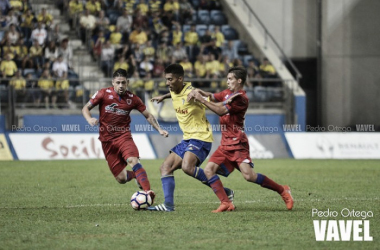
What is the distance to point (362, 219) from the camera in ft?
31.0

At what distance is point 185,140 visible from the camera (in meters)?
10.8

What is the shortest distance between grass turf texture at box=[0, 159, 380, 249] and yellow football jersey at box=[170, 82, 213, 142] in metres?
1.06

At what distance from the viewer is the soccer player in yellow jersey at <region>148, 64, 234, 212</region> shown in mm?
10602

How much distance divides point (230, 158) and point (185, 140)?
27.2 inches

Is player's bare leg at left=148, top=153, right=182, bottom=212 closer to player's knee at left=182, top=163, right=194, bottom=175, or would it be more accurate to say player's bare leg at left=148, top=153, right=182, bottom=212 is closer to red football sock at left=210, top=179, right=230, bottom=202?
player's knee at left=182, top=163, right=194, bottom=175

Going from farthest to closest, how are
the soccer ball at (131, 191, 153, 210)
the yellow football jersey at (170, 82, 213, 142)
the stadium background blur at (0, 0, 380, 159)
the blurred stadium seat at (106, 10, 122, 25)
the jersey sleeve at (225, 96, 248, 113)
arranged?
the blurred stadium seat at (106, 10, 122, 25) < the stadium background blur at (0, 0, 380, 159) < the yellow football jersey at (170, 82, 213, 142) < the soccer ball at (131, 191, 153, 210) < the jersey sleeve at (225, 96, 248, 113)

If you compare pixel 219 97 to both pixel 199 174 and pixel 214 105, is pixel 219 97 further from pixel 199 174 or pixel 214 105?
pixel 199 174

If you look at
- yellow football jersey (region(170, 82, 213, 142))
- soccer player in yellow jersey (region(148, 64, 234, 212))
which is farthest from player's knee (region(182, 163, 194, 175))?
yellow football jersey (region(170, 82, 213, 142))

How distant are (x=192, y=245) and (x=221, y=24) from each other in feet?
74.8

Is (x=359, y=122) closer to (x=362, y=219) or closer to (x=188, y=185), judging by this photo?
(x=188, y=185)

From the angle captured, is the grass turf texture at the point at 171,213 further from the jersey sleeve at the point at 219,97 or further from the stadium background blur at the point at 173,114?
the jersey sleeve at the point at 219,97

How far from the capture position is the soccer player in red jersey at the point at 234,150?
34.3 feet

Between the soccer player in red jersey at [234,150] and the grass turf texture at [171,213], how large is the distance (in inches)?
12.4

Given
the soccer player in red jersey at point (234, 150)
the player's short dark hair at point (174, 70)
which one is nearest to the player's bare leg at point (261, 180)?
the soccer player in red jersey at point (234, 150)
